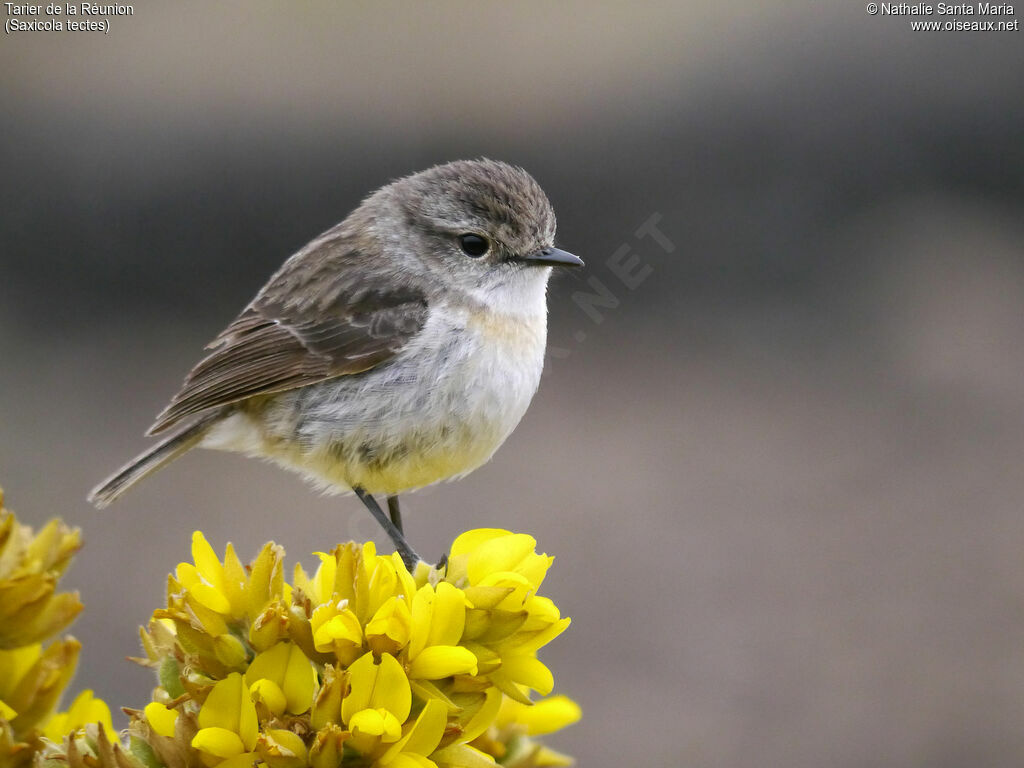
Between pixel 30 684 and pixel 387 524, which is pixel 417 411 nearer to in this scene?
pixel 387 524

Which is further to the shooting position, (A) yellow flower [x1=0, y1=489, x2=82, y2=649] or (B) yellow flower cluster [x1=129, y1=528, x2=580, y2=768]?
(A) yellow flower [x1=0, y1=489, x2=82, y2=649]

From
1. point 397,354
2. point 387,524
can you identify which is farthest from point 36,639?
point 397,354

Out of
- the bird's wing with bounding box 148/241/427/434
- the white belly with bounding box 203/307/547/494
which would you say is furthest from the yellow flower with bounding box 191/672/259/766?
the bird's wing with bounding box 148/241/427/434

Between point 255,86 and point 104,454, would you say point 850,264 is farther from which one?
point 104,454

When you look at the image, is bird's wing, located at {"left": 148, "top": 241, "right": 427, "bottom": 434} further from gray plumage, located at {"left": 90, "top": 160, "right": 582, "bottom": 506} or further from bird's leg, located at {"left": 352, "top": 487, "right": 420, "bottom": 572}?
bird's leg, located at {"left": 352, "top": 487, "right": 420, "bottom": 572}

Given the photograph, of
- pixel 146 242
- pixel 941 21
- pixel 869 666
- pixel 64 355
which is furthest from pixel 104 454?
pixel 941 21

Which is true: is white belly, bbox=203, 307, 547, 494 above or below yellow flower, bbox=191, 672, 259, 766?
above

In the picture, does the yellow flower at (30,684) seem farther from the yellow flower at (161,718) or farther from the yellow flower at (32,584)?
the yellow flower at (161,718)

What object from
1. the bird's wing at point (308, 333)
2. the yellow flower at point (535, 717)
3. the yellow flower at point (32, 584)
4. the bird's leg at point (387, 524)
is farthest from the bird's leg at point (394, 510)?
the yellow flower at point (32, 584)
